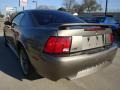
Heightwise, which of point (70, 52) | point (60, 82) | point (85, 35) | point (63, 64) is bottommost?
point (60, 82)

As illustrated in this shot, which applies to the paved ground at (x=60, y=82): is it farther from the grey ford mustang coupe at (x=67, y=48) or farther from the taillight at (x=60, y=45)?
the taillight at (x=60, y=45)

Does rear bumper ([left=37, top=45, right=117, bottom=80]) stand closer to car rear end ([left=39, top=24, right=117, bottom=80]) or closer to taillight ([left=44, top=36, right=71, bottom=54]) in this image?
car rear end ([left=39, top=24, right=117, bottom=80])

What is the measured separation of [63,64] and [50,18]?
1862 millimetres

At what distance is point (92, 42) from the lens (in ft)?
14.1

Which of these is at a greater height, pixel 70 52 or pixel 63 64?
pixel 70 52

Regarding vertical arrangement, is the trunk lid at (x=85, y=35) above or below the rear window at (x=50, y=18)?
below

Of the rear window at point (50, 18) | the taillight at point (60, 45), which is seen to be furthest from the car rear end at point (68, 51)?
the rear window at point (50, 18)

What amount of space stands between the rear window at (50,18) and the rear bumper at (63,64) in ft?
4.39

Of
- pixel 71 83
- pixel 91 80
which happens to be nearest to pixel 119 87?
pixel 91 80

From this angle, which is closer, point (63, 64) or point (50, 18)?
point (63, 64)

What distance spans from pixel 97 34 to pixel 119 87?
1.22 meters

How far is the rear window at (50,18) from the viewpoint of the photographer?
5230mm

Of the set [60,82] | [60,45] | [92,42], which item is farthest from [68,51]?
[60,82]

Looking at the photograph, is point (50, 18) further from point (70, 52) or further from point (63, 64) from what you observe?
point (63, 64)
